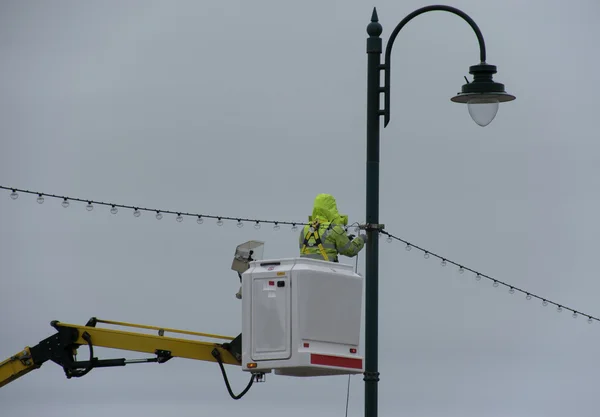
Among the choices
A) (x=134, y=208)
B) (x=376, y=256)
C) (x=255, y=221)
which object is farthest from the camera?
(x=255, y=221)

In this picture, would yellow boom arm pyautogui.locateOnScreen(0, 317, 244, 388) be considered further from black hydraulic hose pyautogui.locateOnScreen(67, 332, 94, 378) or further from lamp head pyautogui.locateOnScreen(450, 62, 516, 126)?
lamp head pyautogui.locateOnScreen(450, 62, 516, 126)

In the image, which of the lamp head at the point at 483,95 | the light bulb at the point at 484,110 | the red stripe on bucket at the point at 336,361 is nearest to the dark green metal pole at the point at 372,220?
the red stripe on bucket at the point at 336,361

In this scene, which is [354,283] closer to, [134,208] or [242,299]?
[242,299]

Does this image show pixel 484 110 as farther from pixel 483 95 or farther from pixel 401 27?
pixel 401 27

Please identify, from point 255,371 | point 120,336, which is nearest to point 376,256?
point 255,371

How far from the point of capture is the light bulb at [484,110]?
15.3 m

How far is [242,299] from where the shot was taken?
15.8m

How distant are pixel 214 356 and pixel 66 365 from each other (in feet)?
7.77

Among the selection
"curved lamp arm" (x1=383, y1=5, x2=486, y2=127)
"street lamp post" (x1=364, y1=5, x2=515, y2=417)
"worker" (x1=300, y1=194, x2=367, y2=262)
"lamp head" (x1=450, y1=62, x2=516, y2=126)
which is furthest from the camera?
"worker" (x1=300, y1=194, x2=367, y2=262)

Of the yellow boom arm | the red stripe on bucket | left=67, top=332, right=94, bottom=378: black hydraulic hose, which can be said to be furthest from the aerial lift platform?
left=67, top=332, right=94, bottom=378: black hydraulic hose

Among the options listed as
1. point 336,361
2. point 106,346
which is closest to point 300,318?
point 336,361

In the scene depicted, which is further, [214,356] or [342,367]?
[214,356]

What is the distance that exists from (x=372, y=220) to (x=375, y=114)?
1.15 m

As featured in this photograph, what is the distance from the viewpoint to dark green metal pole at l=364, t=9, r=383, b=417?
14.7 meters
